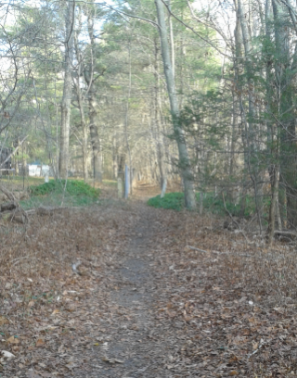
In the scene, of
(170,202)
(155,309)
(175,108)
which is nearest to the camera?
(155,309)

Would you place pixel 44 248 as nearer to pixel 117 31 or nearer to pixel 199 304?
pixel 199 304

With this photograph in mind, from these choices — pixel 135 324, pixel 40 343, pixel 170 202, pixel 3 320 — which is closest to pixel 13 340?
pixel 40 343

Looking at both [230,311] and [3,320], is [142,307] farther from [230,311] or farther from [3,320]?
[3,320]

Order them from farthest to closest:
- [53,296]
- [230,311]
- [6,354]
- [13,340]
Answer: [53,296] → [230,311] → [13,340] → [6,354]

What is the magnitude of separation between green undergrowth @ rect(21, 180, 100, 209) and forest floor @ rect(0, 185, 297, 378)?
3.17m

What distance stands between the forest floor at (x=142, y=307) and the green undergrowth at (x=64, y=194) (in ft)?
10.4

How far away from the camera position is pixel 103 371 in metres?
5.07

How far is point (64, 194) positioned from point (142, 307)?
8514mm

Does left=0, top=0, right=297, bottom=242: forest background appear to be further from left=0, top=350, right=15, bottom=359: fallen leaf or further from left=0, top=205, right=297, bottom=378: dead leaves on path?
left=0, top=350, right=15, bottom=359: fallen leaf

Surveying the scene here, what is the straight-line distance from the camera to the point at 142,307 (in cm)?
745

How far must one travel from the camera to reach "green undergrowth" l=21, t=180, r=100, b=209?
50.3ft

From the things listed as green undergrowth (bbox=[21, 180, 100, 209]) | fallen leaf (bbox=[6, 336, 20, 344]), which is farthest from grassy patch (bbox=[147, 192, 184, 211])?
fallen leaf (bbox=[6, 336, 20, 344])

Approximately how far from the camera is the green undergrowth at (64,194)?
50.3 ft

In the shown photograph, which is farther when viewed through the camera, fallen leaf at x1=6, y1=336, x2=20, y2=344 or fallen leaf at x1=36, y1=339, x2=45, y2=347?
fallen leaf at x1=36, y1=339, x2=45, y2=347
